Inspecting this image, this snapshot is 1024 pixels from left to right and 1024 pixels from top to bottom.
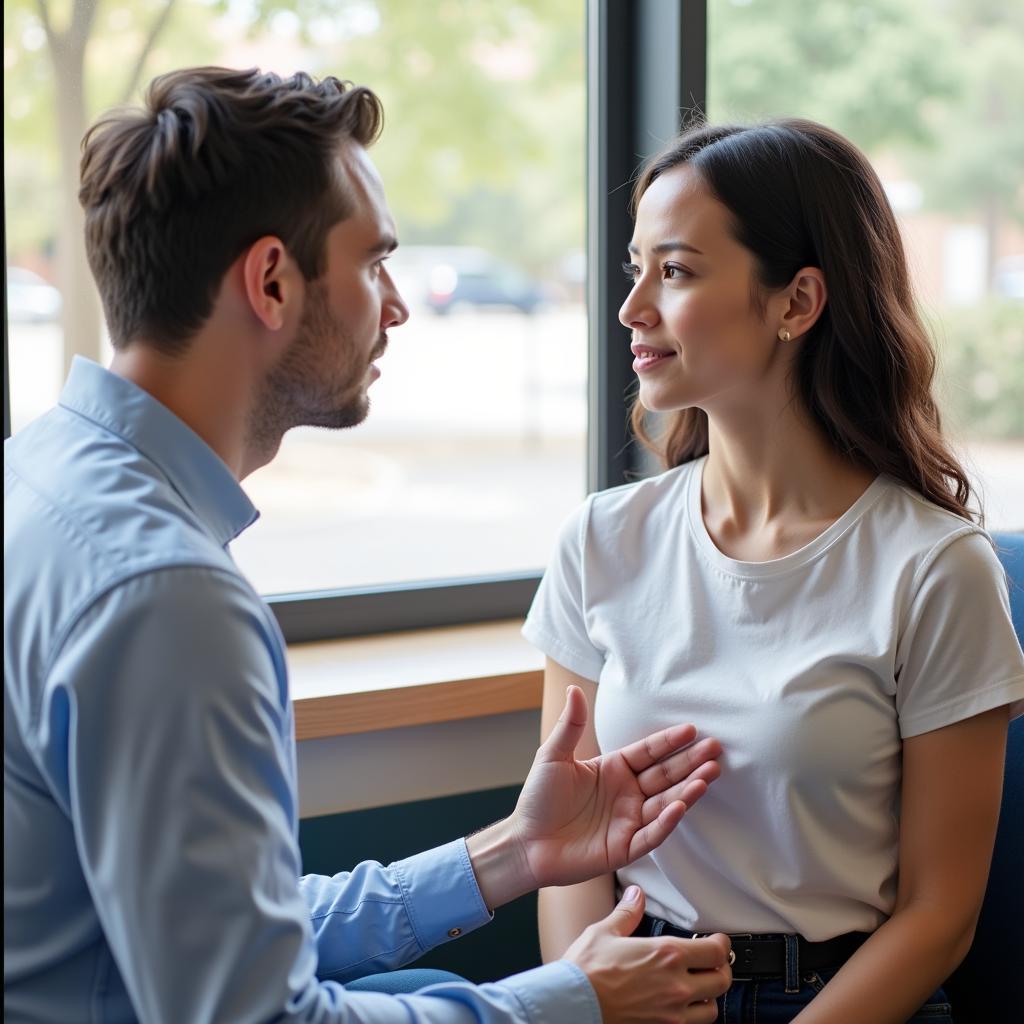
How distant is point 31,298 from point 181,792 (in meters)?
1.13

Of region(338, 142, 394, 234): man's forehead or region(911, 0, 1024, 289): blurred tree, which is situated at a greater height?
region(911, 0, 1024, 289): blurred tree

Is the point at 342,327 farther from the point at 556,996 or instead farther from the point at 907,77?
the point at 907,77

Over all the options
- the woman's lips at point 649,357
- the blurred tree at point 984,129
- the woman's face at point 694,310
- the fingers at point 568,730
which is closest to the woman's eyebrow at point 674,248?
the woman's face at point 694,310

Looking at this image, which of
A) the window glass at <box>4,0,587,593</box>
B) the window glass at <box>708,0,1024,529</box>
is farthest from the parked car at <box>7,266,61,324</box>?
the window glass at <box>708,0,1024,529</box>

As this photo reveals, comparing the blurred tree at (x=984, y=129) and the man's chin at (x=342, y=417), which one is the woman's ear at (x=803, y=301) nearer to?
the man's chin at (x=342, y=417)

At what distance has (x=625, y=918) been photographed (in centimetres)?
124

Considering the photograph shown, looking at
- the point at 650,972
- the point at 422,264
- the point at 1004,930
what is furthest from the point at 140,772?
the point at 422,264

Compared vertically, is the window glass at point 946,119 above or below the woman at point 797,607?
above

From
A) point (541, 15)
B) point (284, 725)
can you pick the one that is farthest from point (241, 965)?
point (541, 15)

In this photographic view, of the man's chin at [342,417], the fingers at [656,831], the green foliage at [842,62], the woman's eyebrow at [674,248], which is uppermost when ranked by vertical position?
the green foliage at [842,62]

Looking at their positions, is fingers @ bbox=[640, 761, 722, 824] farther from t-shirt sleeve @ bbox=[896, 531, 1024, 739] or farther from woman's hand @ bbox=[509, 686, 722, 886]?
t-shirt sleeve @ bbox=[896, 531, 1024, 739]

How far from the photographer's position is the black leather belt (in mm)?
1390

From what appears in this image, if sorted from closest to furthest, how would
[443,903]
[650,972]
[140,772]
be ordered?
[140,772] → [650,972] → [443,903]

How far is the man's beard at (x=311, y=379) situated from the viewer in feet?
3.75
